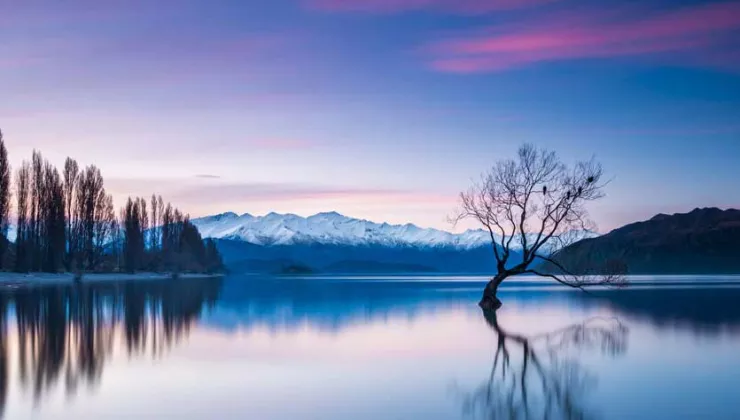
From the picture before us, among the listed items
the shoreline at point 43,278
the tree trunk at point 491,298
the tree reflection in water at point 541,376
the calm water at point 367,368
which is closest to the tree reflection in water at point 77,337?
the calm water at point 367,368

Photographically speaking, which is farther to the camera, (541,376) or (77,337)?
(77,337)

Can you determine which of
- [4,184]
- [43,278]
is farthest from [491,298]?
[43,278]

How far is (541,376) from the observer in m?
13.6

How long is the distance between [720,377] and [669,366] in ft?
4.96

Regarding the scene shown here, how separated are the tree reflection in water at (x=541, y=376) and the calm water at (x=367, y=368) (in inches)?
1.3

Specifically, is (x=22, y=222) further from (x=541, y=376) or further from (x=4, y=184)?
(x=541, y=376)

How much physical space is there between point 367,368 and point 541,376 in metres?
3.49

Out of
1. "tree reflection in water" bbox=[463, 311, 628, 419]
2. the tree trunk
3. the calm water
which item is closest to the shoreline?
the calm water

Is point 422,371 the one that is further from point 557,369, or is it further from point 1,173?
point 1,173

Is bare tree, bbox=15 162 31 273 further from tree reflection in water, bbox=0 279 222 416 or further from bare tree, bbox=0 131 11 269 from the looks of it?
tree reflection in water, bbox=0 279 222 416

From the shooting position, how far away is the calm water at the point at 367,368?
35.2ft

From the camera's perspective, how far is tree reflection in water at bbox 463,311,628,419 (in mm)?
10508

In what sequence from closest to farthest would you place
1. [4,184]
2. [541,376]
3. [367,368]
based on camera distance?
[541,376]
[367,368]
[4,184]

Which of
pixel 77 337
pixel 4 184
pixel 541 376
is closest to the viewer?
pixel 541 376
